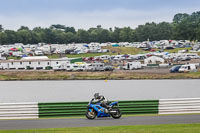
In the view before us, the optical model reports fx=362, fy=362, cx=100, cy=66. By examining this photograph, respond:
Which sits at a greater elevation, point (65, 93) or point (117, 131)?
point (117, 131)

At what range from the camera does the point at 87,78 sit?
6938cm

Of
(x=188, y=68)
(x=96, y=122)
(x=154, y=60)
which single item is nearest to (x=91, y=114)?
(x=96, y=122)

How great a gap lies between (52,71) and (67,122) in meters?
58.5

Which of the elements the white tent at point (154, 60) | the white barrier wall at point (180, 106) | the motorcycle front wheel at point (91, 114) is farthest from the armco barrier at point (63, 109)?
the white tent at point (154, 60)

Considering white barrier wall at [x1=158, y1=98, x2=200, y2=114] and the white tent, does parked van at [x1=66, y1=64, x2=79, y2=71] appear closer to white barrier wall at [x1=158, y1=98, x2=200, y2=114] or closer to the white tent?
the white tent

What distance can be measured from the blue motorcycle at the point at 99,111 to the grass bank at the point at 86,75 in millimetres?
46712

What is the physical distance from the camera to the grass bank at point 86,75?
66.0 m

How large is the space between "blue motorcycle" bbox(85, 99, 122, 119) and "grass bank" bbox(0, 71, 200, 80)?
4671 centimetres

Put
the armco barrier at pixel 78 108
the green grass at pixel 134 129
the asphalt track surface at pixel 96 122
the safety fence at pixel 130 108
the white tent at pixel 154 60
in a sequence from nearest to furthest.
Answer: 1. the green grass at pixel 134 129
2. the asphalt track surface at pixel 96 122
3. the safety fence at pixel 130 108
4. the armco barrier at pixel 78 108
5. the white tent at pixel 154 60

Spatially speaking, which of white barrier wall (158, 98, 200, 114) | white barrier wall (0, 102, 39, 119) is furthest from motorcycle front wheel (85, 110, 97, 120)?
white barrier wall (158, 98, 200, 114)

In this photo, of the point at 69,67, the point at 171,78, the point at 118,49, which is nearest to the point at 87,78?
the point at 69,67

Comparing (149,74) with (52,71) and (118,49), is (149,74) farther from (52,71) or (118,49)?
(118,49)

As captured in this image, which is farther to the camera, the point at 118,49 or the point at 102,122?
the point at 118,49

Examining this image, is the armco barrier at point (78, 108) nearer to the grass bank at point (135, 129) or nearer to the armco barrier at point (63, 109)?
the armco barrier at point (63, 109)
